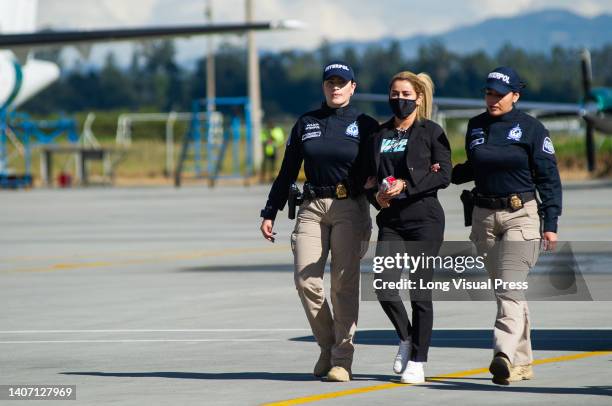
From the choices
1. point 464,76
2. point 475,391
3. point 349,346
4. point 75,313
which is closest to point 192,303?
point 75,313

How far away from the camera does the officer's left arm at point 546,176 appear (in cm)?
916

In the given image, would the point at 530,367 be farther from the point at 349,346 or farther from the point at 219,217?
the point at 219,217

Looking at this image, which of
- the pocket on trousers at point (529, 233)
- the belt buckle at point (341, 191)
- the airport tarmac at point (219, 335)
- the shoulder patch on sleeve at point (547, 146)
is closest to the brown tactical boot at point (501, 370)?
the airport tarmac at point (219, 335)

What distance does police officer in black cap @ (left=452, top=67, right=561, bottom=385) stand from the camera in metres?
9.12

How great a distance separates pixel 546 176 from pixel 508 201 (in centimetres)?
31

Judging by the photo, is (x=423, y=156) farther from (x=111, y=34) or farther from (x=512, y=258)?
(x=111, y=34)

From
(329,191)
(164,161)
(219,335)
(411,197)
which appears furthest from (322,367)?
(164,161)

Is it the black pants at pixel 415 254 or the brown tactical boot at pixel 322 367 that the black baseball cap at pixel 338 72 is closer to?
the black pants at pixel 415 254

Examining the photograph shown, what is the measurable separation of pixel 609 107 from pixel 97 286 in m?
27.9

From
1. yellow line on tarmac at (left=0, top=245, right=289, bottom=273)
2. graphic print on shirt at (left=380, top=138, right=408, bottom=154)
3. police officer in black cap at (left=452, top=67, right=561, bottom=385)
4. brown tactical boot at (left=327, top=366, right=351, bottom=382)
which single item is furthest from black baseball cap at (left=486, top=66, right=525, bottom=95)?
yellow line on tarmac at (left=0, top=245, right=289, bottom=273)

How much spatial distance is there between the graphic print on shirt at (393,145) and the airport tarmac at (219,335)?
1.56m

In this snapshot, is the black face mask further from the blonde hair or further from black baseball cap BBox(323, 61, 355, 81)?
black baseball cap BBox(323, 61, 355, 81)

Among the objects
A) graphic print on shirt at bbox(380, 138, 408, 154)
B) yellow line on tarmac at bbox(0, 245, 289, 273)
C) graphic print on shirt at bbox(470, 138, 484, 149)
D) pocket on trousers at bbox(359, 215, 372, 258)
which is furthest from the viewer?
yellow line on tarmac at bbox(0, 245, 289, 273)

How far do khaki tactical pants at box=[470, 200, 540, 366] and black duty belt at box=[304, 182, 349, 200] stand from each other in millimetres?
958
